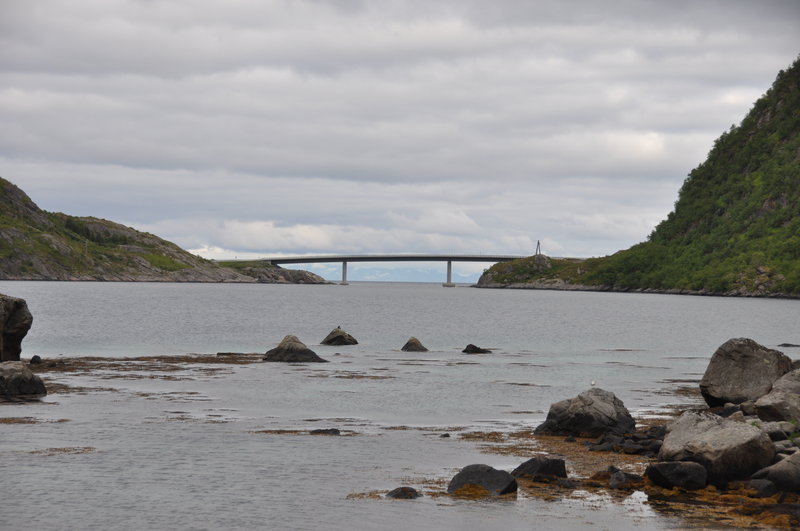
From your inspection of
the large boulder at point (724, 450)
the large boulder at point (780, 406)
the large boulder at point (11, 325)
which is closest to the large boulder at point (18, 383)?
the large boulder at point (11, 325)

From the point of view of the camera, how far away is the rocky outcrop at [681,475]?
23.9m

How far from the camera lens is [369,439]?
107ft

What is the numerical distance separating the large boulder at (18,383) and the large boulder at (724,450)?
29148mm

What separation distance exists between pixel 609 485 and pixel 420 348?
57.0 metres

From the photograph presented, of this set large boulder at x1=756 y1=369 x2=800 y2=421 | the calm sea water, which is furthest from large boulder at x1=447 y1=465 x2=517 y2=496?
large boulder at x1=756 y1=369 x2=800 y2=421

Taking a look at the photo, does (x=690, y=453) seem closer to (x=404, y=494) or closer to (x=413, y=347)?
(x=404, y=494)

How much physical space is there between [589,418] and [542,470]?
8.49m

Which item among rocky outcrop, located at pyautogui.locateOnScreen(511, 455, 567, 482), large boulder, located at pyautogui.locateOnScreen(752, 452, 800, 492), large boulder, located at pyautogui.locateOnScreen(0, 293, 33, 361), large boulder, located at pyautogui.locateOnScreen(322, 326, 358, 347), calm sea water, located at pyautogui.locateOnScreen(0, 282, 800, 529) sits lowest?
calm sea water, located at pyautogui.locateOnScreen(0, 282, 800, 529)

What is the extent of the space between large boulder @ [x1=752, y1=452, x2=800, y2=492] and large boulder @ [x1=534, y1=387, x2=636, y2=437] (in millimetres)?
9280

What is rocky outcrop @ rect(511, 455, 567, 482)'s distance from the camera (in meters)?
24.9

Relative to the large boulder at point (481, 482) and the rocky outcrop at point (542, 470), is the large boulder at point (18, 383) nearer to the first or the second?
the large boulder at point (481, 482)

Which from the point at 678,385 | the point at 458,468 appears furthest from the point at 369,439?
the point at 678,385

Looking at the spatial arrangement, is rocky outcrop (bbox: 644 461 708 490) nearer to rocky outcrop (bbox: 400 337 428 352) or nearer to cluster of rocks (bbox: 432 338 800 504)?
cluster of rocks (bbox: 432 338 800 504)

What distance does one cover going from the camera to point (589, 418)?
33.0m
